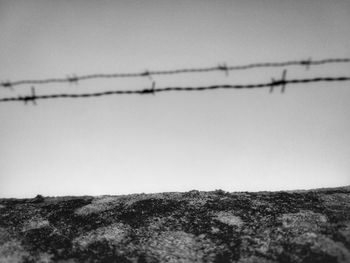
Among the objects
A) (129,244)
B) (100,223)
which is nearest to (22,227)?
(100,223)

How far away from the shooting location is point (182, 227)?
127 inches

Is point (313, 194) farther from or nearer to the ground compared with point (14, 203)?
farther from the ground

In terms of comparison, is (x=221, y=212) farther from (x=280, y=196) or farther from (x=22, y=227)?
(x=22, y=227)

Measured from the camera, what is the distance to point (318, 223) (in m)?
3.11

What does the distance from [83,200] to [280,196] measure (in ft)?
8.12

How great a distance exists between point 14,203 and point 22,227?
2.56 ft

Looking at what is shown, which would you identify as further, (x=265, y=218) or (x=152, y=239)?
(x=265, y=218)

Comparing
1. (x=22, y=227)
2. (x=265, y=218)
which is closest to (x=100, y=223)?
(x=22, y=227)

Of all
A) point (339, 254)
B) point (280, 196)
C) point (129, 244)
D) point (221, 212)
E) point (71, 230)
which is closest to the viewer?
point (339, 254)

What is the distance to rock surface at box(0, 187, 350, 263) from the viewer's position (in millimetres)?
2762

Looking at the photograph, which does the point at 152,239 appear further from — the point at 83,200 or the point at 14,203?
the point at 14,203

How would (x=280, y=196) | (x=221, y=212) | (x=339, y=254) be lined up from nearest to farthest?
(x=339, y=254)
(x=221, y=212)
(x=280, y=196)

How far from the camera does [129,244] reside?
9.77ft

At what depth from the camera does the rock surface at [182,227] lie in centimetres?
276
